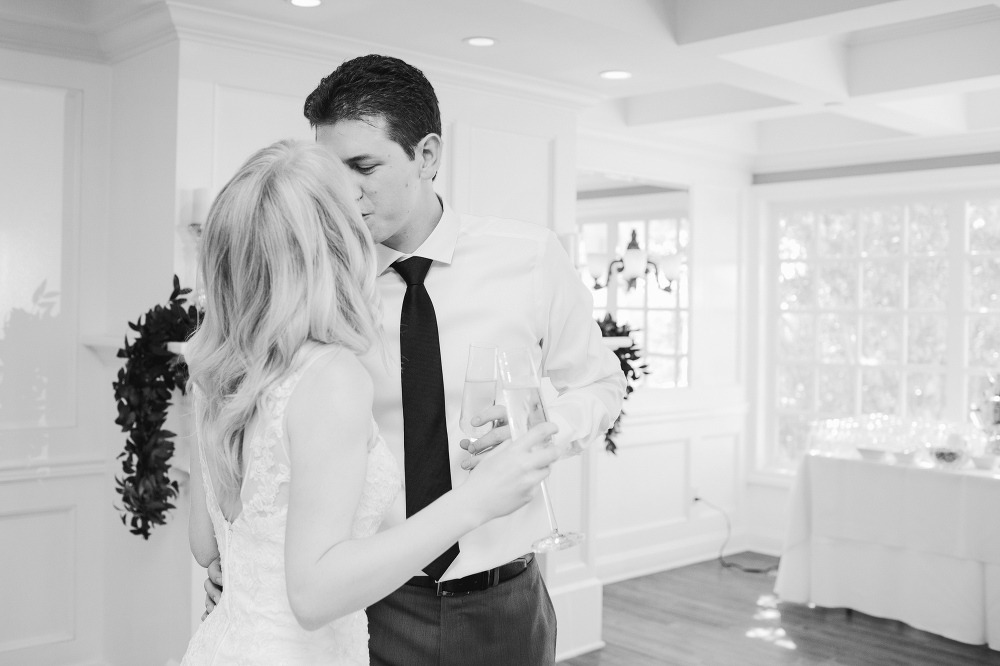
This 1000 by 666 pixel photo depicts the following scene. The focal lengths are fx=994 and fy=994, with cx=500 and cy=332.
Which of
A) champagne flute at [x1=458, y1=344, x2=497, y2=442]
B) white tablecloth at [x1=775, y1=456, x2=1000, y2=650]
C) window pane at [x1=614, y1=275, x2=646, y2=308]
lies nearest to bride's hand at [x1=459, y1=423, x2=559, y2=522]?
champagne flute at [x1=458, y1=344, x2=497, y2=442]

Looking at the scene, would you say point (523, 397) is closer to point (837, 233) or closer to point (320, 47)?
point (320, 47)

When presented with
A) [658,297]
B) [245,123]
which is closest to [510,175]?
[245,123]

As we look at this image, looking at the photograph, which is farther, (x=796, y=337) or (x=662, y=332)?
(x=796, y=337)

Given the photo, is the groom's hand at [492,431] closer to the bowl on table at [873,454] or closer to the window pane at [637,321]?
the bowl on table at [873,454]

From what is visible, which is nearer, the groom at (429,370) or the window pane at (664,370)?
the groom at (429,370)

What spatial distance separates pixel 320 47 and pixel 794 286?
12.6 feet

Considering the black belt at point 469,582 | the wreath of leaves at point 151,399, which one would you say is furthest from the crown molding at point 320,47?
the black belt at point 469,582

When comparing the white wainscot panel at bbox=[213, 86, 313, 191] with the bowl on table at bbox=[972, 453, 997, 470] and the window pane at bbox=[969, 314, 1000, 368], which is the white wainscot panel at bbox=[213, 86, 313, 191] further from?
the window pane at bbox=[969, 314, 1000, 368]

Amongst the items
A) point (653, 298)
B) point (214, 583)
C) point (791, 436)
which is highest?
point (653, 298)

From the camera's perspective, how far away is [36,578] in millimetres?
3514

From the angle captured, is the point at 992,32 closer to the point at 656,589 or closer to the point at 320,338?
the point at 656,589

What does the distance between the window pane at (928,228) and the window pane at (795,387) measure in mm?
977

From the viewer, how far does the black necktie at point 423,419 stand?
5.21 ft

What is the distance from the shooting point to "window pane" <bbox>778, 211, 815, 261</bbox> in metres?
6.24
